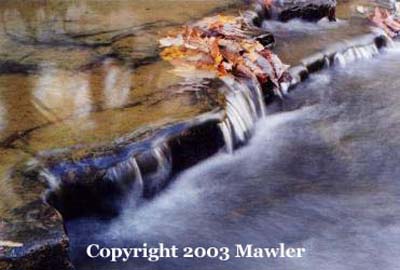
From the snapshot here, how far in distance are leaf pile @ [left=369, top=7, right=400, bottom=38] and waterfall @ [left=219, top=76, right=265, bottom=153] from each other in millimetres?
1694

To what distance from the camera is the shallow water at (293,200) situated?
2594mm

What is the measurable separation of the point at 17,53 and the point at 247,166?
1.43m

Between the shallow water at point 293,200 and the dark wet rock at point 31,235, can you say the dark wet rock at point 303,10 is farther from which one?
the dark wet rock at point 31,235

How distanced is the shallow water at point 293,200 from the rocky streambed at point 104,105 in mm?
92

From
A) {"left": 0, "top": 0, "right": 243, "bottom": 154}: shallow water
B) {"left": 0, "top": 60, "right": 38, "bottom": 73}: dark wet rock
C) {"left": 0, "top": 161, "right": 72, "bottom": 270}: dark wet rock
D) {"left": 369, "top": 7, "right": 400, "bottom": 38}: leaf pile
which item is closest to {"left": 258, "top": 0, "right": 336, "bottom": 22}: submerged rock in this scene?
{"left": 0, "top": 0, "right": 243, "bottom": 154}: shallow water

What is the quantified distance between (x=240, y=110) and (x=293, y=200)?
24.5 inches

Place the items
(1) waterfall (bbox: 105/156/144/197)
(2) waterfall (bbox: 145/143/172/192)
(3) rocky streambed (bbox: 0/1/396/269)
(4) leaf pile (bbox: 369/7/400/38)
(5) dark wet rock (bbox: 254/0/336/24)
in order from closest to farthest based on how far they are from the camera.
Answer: (3) rocky streambed (bbox: 0/1/396/269)
(1) waterfall (bbox: 105/156/144/197)
(2) waterfall (bbox: 145/143/172/192)
(5) dark wet rock (bbox: 254/0/336/24)
(4) leaf pile (bbox: 369/7/400/38)

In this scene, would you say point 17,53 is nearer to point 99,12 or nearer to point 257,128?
point 99,12

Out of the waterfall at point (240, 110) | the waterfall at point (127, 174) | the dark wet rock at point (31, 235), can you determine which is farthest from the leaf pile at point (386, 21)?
the dark wet rock at point (31, 235)

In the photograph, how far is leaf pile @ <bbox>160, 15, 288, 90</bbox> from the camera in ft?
11.9

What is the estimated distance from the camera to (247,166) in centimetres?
313

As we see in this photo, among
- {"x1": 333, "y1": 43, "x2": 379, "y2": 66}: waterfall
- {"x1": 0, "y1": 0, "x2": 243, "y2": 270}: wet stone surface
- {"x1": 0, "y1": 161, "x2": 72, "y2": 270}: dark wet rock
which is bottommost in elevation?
{"x1": 333, "y1": 43, "x2": 379, "y2": 66}: waterfall

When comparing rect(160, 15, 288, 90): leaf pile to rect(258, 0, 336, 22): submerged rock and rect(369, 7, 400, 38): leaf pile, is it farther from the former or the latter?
rect(369, 7, 400, 38): leaf pile

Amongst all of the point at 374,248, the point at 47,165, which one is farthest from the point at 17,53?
the point at 374,248
